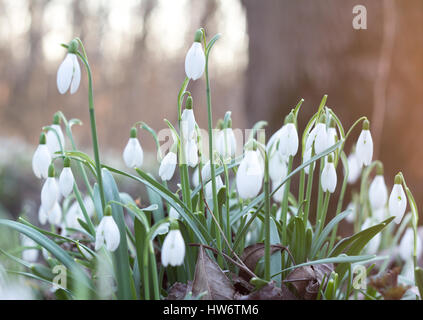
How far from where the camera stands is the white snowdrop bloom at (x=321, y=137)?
2.75 ft

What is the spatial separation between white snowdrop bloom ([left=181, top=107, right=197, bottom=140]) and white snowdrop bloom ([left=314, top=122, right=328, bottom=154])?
0.81 ft

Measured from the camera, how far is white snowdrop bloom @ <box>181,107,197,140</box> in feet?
2.64

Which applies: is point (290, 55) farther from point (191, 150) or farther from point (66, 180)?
point (66, 180)

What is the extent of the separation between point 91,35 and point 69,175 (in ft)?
17.5

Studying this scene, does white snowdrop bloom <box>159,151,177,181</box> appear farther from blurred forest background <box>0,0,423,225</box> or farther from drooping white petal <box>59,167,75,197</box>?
blurred forest background <box>0,0,423,225</box>

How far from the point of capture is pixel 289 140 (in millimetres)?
829

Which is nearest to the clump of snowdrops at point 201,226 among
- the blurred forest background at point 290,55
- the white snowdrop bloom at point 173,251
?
the white snowdrop bloom at point 173,251

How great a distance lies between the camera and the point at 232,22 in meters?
2.64

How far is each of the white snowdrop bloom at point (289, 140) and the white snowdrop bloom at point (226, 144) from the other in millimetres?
139

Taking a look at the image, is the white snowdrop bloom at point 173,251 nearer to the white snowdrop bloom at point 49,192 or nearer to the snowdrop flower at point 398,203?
the white snowdrop bloom at point 49,192

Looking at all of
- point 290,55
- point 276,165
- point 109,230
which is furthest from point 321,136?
point 290,55

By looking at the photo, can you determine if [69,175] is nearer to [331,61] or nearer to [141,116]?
[331,61]

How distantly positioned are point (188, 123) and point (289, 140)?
20 centimetres

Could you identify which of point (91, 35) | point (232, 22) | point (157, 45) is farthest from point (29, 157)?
point (232, 22)
